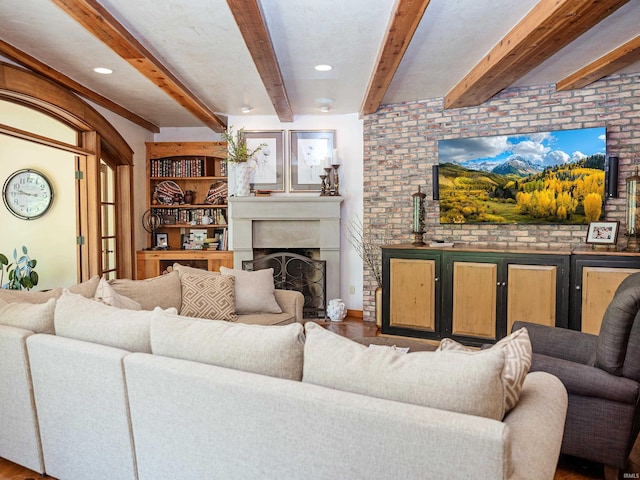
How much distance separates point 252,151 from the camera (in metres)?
5.63

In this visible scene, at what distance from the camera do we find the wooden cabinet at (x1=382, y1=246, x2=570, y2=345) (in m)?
3.99

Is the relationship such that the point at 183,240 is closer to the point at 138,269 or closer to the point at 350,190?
the point at 138,269

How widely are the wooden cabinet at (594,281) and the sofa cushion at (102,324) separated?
3563mm

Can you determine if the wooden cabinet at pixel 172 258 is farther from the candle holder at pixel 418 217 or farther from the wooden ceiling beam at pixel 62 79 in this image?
the candle holder at pixel 418 217

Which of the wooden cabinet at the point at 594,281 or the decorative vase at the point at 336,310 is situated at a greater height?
the wooden cabinet at the point at 594,281

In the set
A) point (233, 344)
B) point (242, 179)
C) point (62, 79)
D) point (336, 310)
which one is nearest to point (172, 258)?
point (242, 179)

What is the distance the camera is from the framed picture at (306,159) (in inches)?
219

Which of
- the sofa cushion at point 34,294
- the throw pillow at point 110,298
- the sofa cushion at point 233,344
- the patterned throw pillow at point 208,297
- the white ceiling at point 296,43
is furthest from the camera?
the patterned throw pillow at point 208,297

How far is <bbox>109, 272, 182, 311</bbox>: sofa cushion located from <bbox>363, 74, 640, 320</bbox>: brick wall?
2614 mm

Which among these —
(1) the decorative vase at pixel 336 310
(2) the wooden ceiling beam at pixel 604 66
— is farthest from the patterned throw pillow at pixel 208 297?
(2) the wooden ceiling beam at pixel 604 66

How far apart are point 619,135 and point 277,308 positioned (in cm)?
351

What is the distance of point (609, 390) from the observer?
6.41 ft

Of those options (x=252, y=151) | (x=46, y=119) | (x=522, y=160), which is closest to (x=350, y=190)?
(x=252, y=151)

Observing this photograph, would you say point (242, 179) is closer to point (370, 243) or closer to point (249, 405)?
point (370, 243)
